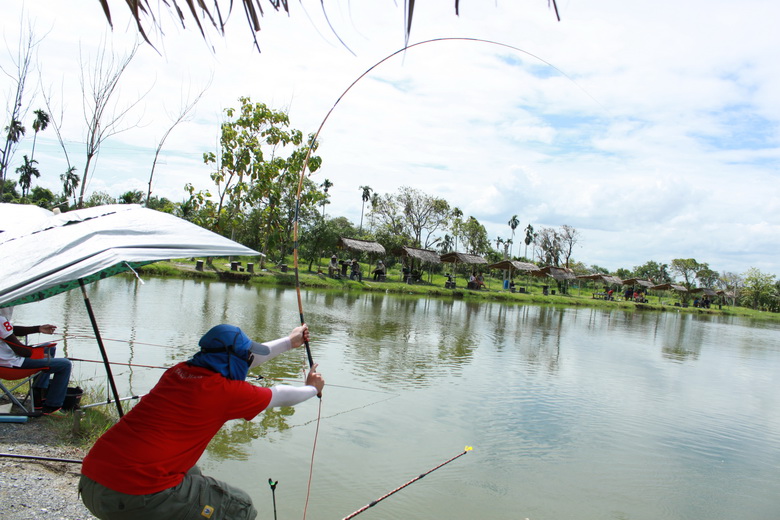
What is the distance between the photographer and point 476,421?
768 cm

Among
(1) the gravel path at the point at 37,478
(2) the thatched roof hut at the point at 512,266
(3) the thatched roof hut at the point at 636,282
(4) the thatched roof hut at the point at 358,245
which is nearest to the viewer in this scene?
(1) the gravel path at the point at 37,478

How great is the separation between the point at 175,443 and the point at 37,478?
2161 millimetres

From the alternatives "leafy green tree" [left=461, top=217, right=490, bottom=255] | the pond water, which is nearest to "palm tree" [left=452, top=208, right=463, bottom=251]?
"leafy green tree" [left=461, top=217, right=490, bottom=255]

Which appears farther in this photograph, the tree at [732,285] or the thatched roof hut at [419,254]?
the tree at [732,285]

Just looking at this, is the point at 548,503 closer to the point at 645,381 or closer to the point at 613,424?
the point at 613,424

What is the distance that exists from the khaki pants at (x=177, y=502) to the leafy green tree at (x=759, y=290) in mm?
72056

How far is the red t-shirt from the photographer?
240cm

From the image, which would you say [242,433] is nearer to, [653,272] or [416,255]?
[416,255]

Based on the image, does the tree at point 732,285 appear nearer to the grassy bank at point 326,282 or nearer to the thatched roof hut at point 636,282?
the thatched roof hut at point 636,282

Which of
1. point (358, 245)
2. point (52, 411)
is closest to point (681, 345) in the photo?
point (52, 411)

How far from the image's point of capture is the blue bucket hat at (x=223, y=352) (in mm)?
2574

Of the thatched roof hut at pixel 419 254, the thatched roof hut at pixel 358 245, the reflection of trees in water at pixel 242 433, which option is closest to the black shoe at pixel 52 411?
the reflection of trees in water at pixel 242 433

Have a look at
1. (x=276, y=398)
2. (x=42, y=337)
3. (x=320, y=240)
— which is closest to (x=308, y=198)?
(x=320, y=240)

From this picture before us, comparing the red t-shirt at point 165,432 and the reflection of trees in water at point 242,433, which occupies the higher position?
the red t-shirt at point 165,432
